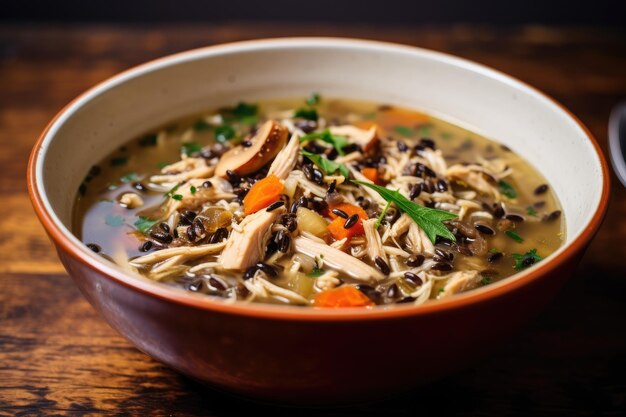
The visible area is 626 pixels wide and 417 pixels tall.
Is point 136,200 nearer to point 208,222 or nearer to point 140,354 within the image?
point 208,222

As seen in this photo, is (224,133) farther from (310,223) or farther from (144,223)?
(310,223)

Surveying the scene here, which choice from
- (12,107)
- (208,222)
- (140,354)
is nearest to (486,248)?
(208,222)

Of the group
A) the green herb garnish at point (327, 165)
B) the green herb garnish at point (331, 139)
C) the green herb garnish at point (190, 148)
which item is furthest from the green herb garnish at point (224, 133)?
the green herb garnish at point (327, 165)

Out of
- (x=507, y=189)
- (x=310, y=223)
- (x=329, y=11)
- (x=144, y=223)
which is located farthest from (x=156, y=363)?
(x=329, y=11)

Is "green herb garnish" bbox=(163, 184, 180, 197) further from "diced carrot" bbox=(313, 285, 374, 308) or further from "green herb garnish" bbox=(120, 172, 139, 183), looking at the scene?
"diced carrot" bbox=(313, 285, 374, 308)

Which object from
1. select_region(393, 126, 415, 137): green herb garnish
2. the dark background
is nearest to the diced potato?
select_region(393, 126, 415, 137): green herb garnish

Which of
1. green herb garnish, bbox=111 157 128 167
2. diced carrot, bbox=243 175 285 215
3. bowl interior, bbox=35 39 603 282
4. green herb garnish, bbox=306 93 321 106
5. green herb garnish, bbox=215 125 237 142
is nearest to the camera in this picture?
diced carrot, bbox=243 175 285 215

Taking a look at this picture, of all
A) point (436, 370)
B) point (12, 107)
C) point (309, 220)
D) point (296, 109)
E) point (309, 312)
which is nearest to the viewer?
point (309, 312)
